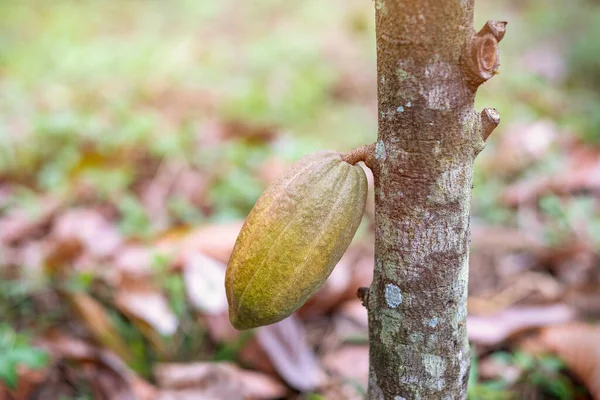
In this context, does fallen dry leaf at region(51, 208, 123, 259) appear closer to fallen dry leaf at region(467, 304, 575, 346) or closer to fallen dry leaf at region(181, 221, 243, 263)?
fallen dry leaf at region(181, 221, 243, 263)

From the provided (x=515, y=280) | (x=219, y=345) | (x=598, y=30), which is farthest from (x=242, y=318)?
(x=598, y=30)


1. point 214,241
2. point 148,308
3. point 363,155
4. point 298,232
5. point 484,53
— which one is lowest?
point 148,308

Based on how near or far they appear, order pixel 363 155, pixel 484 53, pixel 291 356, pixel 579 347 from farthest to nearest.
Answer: pixel 291 356
pixel 579 347
pixel 363 155
pixel 484 53

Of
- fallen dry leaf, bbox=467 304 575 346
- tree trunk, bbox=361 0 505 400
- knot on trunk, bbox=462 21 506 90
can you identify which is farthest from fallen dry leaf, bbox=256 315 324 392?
knot on trunk, bbox=462 21 506 90

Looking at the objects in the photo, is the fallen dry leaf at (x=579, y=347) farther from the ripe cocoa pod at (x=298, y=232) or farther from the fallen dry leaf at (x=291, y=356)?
the ripe cocoa pod at (x=298, y=232)

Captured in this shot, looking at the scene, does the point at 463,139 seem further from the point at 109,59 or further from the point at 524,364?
the point at 109,59

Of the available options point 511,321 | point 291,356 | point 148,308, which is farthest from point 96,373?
point 511,321

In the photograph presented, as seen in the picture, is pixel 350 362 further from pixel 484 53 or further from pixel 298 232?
pixel 484 53
